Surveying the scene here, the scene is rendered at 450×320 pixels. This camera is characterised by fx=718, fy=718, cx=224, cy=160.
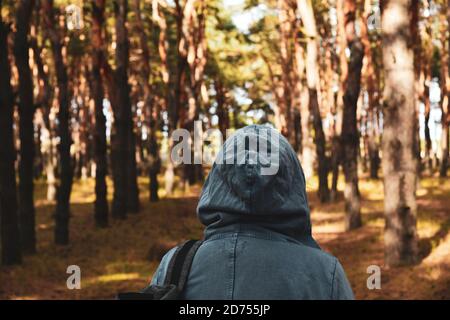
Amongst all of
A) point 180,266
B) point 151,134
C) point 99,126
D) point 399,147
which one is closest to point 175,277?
point 180,266

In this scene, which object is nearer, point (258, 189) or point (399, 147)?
point (258, 189)

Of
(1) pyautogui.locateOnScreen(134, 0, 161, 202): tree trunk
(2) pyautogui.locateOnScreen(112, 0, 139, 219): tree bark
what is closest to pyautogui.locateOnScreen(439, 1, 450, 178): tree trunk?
(1) pyautogui.locateOnScreen(134, 0, 161, 202): tree trunk

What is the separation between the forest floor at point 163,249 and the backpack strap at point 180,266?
A: 8.70m

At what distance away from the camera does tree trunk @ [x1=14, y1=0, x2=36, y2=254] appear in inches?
631

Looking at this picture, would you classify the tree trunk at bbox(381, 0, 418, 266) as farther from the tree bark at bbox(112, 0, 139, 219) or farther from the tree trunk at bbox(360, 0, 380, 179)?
the tree trunk at bbox(360, 0, 380, 179)

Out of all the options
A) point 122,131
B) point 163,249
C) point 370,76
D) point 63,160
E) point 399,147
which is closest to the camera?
point 399,147

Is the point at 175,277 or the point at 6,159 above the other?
the point at 175,277

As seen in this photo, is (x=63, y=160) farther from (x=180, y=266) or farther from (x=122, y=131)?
(x=180, y=266)

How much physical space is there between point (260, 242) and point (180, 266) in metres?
0.28

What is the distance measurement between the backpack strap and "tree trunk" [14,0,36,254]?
14482mm

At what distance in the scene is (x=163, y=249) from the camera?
674 inches

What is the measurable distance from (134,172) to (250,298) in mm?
22370
